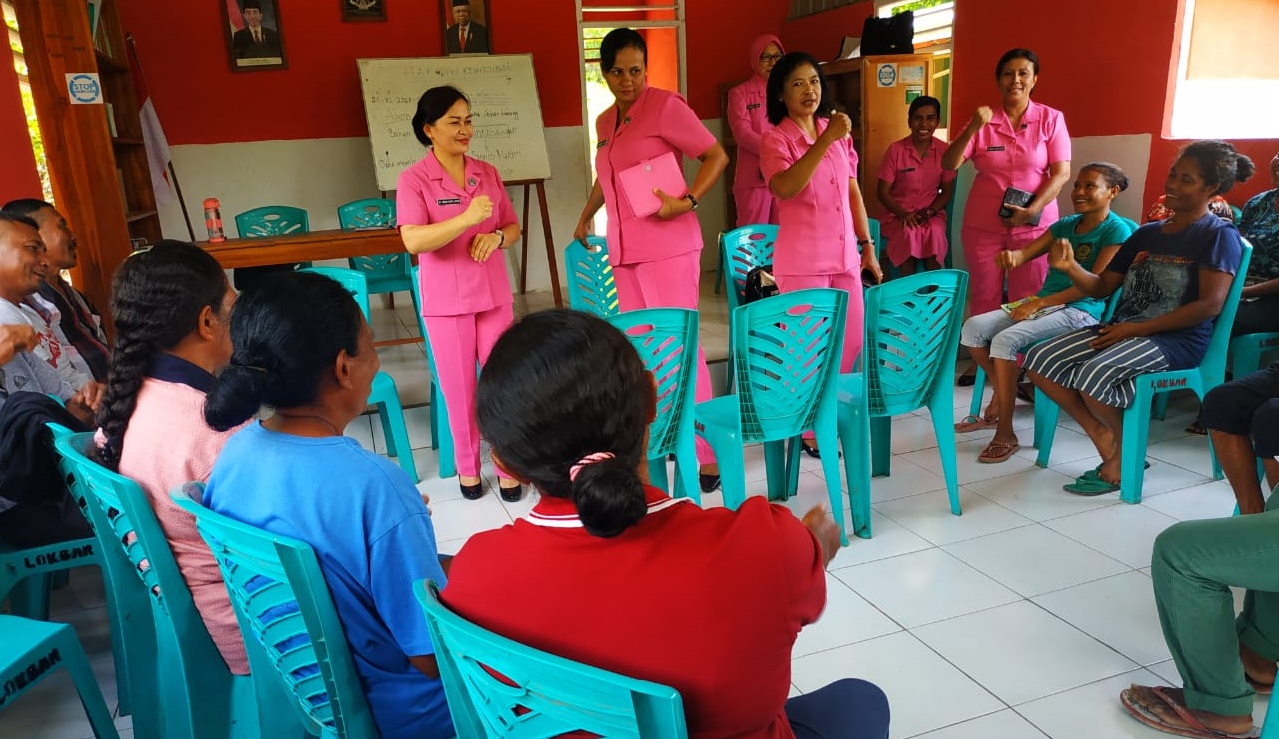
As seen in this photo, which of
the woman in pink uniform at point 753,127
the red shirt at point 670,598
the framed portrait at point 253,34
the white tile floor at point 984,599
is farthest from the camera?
the framed portrait at point 253,34

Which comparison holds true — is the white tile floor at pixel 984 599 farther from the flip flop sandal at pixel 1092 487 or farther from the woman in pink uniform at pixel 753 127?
the woman in pink uniform at pixel 753 127

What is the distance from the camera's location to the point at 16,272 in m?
2.28

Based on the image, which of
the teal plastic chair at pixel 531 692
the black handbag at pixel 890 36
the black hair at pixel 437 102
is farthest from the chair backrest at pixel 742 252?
the teal plastic chair at pixel 531 692

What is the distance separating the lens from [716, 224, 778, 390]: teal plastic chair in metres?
3.89

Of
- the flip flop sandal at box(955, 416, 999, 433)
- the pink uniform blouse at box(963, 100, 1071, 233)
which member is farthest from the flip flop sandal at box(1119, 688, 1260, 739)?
the pink uniform blouse at box(963, 100, 1071, 233)

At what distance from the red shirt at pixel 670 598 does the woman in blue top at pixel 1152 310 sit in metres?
2.47

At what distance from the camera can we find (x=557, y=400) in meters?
0.94

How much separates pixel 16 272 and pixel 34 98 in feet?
5.97

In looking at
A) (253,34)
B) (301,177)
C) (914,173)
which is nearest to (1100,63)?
(914,173)

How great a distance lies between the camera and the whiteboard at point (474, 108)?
5863mm

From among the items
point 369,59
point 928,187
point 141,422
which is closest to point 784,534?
point 141,422

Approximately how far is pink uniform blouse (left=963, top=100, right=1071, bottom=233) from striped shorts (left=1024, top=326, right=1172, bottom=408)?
124 centimetres

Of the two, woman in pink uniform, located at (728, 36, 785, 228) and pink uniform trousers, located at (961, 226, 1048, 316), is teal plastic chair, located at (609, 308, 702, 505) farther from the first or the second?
woman in pink uniform, located at (728, 36, 785, 228)

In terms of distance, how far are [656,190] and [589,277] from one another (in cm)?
76
